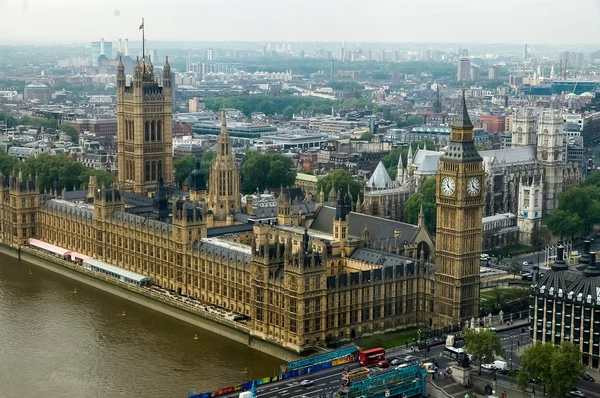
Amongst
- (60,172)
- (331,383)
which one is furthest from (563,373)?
(60,172)

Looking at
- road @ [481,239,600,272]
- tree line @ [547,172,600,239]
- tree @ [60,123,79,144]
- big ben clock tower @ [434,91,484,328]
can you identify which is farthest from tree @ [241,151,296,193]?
big ben clock tower @ [434,91,484,328]

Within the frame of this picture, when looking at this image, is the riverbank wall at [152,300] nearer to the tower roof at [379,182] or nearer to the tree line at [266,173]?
the tree line at [266,173]

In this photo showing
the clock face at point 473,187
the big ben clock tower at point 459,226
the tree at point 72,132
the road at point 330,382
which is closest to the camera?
the road at point 330,382

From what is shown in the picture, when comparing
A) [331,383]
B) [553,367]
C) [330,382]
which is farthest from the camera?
[330,382]

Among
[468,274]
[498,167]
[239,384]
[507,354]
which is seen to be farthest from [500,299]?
[498,167]

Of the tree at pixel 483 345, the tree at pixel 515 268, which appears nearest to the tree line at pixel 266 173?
the tree at pixel 515 268

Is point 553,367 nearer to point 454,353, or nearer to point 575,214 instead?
point 454,353

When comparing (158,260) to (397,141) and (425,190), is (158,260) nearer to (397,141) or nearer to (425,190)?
(425,190)
